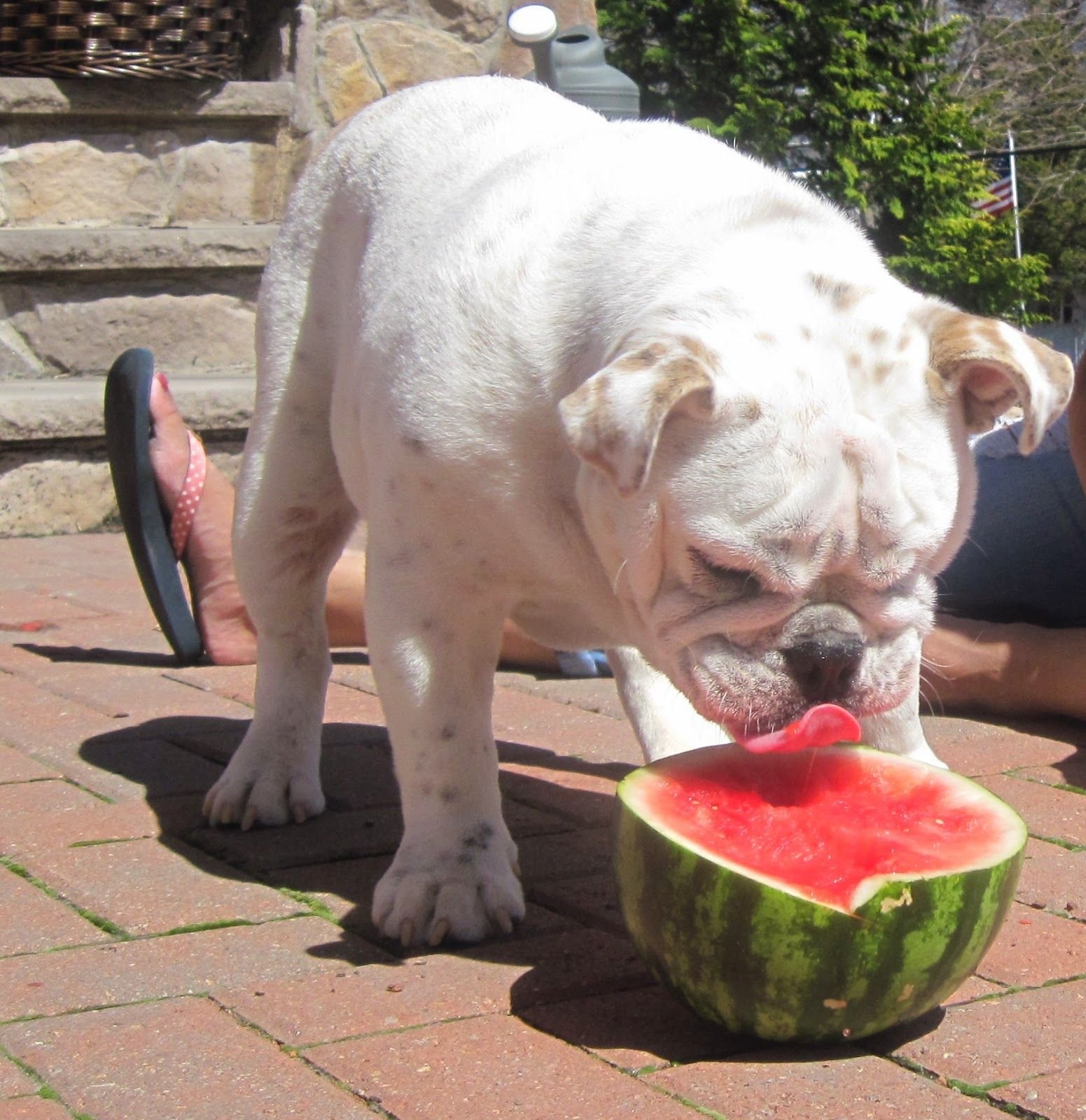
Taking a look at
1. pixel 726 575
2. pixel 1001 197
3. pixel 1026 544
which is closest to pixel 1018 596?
pixel 1026 544

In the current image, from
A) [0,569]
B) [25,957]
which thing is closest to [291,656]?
[25,957]

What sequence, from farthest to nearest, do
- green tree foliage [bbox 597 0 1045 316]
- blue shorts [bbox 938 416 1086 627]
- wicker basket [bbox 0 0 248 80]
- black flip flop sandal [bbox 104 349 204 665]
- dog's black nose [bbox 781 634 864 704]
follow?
green tree foliage [bbox 597 0 1045 316] < wicker basket [bbox 0 0 248 80] < black flip flop sandal [bbox 104 349 204 665] < blue shorts [bbox 938 416 1086 627] < dog's black nose [bbox 781 634 864 704]

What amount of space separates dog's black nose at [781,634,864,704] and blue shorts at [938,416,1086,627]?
90.8 inches

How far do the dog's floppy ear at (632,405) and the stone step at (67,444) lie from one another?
527 centimetres

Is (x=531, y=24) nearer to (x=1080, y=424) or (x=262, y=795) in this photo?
(x=1080, y=424)

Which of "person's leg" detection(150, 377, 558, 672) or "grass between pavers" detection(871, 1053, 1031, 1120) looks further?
"person's leg" detection(150, 377, 558, 672)

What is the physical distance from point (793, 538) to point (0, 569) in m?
4.82

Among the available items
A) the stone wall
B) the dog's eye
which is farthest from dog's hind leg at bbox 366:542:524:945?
the stone wall

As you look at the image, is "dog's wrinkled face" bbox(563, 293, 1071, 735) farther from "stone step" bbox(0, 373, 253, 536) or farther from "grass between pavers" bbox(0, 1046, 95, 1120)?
"stone step" bbox(0, 373, 253, 536)

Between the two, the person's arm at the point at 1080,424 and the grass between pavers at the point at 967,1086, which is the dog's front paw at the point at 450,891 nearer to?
the grass between pavers at the point at 967,1086

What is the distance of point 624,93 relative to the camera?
265 inches

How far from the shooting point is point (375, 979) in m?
2.55

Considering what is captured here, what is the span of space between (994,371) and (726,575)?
1.77 feet

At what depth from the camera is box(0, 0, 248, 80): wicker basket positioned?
24.7 ft
